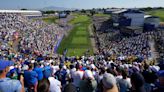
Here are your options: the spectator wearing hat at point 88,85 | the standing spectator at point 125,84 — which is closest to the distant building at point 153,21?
the spectator wearing hat at point 88,85

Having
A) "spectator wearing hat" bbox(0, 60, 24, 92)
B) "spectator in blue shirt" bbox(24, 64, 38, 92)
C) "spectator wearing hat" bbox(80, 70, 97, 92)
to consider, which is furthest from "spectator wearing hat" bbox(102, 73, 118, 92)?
"spectator wearing hat" bbox(80, 70, 97, 92)

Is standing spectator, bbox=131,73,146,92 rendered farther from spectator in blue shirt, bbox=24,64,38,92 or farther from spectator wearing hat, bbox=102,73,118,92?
spectator in blue shirt, bbox=24,64,38,92

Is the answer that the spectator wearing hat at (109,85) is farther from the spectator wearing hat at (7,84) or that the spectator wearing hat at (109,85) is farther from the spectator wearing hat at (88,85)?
the spectator wearing hat at (88,85)

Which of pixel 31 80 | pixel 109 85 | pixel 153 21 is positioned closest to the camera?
pixel 109 85

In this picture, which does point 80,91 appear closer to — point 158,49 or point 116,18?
point 158,49

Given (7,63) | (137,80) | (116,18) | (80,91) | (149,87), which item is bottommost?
(116,18)

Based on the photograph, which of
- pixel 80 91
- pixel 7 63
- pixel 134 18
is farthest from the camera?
pixel 134 18

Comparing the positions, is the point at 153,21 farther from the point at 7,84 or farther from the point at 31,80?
the point at 7,84

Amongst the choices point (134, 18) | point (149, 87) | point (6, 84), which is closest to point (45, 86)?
point (6, 84)

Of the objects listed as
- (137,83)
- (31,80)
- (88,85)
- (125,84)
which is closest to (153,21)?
(88,85)

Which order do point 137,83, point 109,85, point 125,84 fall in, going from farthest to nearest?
point 125,84 < point 137,83 < point 109,85

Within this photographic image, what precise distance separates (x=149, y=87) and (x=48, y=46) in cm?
5212

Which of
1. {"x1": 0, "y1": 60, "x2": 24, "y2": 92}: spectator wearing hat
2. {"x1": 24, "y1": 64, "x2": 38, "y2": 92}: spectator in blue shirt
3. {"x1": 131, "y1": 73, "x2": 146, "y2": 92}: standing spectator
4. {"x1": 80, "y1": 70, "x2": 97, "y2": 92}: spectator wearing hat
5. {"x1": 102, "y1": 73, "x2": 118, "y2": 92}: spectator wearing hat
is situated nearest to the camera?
{"x1": 0, "y1": 60, "x2": 24, "y2": 92}: spectator wearing hat

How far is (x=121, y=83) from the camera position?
10945 millimetres
